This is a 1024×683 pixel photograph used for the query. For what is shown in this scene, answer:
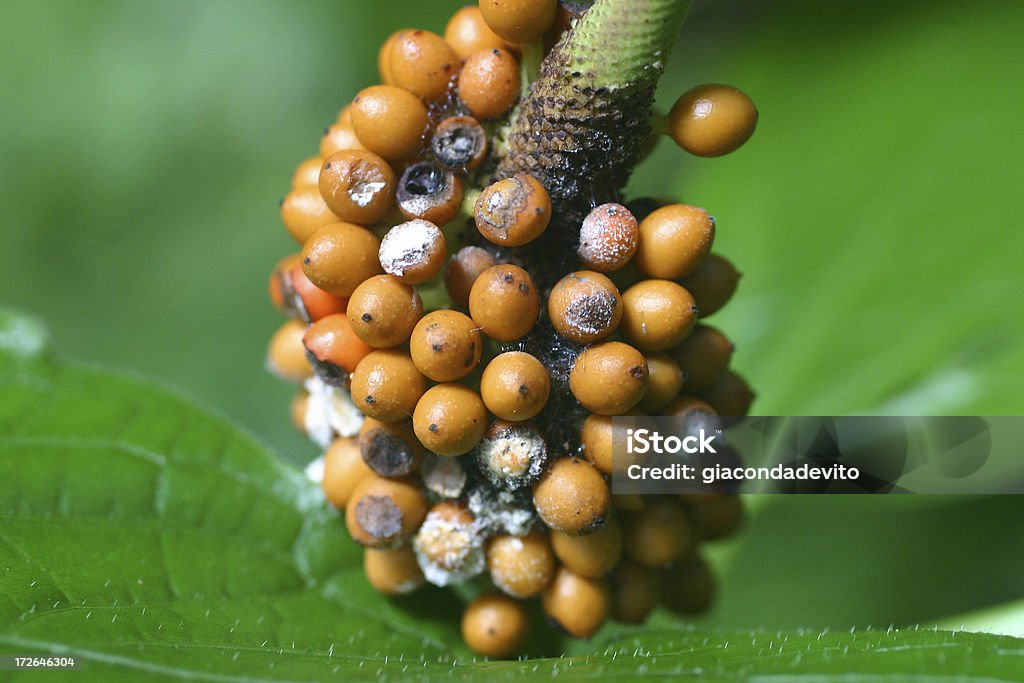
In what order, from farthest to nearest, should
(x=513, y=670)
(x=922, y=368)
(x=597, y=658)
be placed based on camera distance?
(x=922, y=368)
(x=597, y=658)
(x=513, y=670)

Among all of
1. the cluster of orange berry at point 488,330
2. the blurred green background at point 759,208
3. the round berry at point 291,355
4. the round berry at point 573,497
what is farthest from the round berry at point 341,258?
the blurred green background at point 759,208

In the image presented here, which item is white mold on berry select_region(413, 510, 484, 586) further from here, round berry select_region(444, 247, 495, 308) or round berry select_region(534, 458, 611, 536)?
round berry select_region(444, 247, 495, 308)

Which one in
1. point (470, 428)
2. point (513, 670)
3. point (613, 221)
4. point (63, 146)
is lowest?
point (513, 670)

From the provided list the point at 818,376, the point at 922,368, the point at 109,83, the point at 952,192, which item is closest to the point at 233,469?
the point at 818,376

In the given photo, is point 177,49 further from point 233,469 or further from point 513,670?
point 513,670

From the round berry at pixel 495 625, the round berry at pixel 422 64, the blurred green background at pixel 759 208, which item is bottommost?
the round berry at pixel 495 625

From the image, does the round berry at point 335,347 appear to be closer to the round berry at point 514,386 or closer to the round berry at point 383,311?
the round berry at point 383,311
